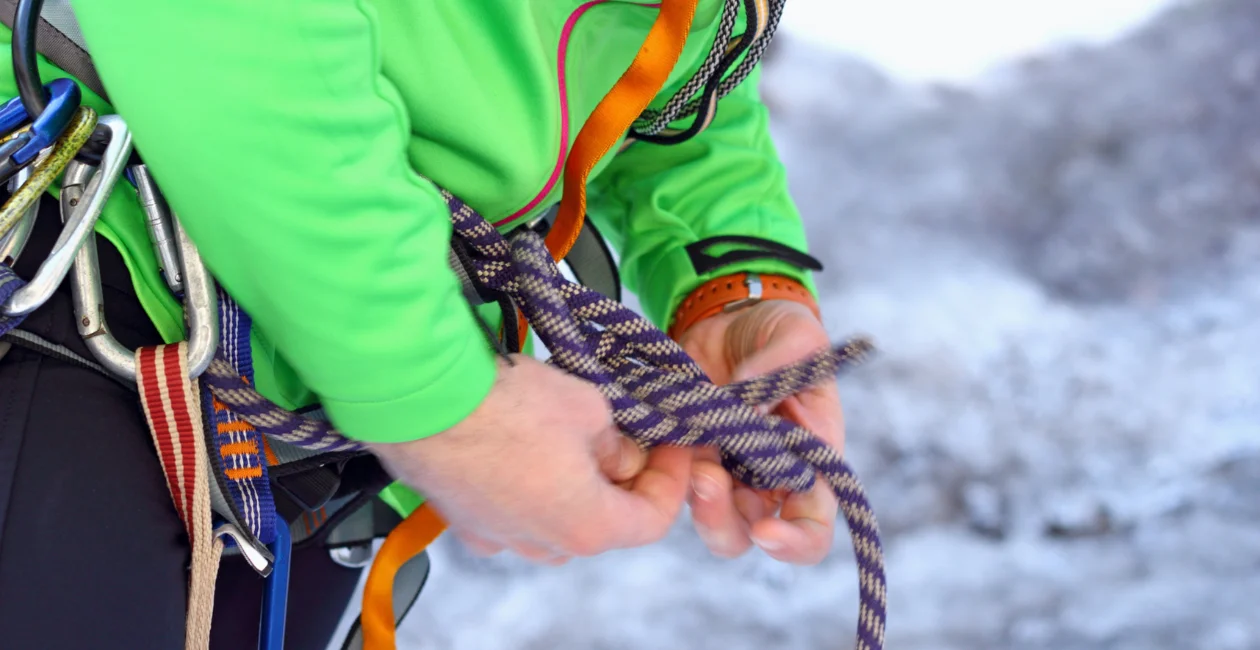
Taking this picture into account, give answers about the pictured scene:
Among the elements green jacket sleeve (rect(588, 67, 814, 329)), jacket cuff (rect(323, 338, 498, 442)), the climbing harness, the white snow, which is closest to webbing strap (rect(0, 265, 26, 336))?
the climbing harness

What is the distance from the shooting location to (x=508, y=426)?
1.47ft

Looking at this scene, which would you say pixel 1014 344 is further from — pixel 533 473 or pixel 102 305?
pixel 102 305

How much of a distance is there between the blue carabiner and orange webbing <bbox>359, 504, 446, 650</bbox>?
0.27 ft

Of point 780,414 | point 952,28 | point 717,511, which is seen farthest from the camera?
point 952,28

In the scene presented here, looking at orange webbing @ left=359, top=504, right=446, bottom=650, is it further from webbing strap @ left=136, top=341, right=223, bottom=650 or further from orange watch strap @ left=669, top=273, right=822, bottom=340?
orange watch strap @ left=669, top=273, right=822, bottom=340

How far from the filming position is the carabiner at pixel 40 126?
0.40m

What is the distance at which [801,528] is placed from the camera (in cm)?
59

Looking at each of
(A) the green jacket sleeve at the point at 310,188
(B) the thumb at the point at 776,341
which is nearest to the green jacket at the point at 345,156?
(A) the green jacket sleeve at the point at 310,188

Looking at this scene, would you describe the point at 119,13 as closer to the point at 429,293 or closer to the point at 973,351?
the point at 429,293

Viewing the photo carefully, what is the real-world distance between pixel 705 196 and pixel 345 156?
0.47 metres

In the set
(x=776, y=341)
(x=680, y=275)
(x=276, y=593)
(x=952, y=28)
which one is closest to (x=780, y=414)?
(x=776, y=341)

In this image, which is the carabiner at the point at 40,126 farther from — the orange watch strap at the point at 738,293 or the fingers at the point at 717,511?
the orange watch strap at the point at 738,293

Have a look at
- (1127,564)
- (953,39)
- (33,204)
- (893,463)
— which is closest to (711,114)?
(33,204)

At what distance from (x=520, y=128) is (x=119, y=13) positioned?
0.21 m
